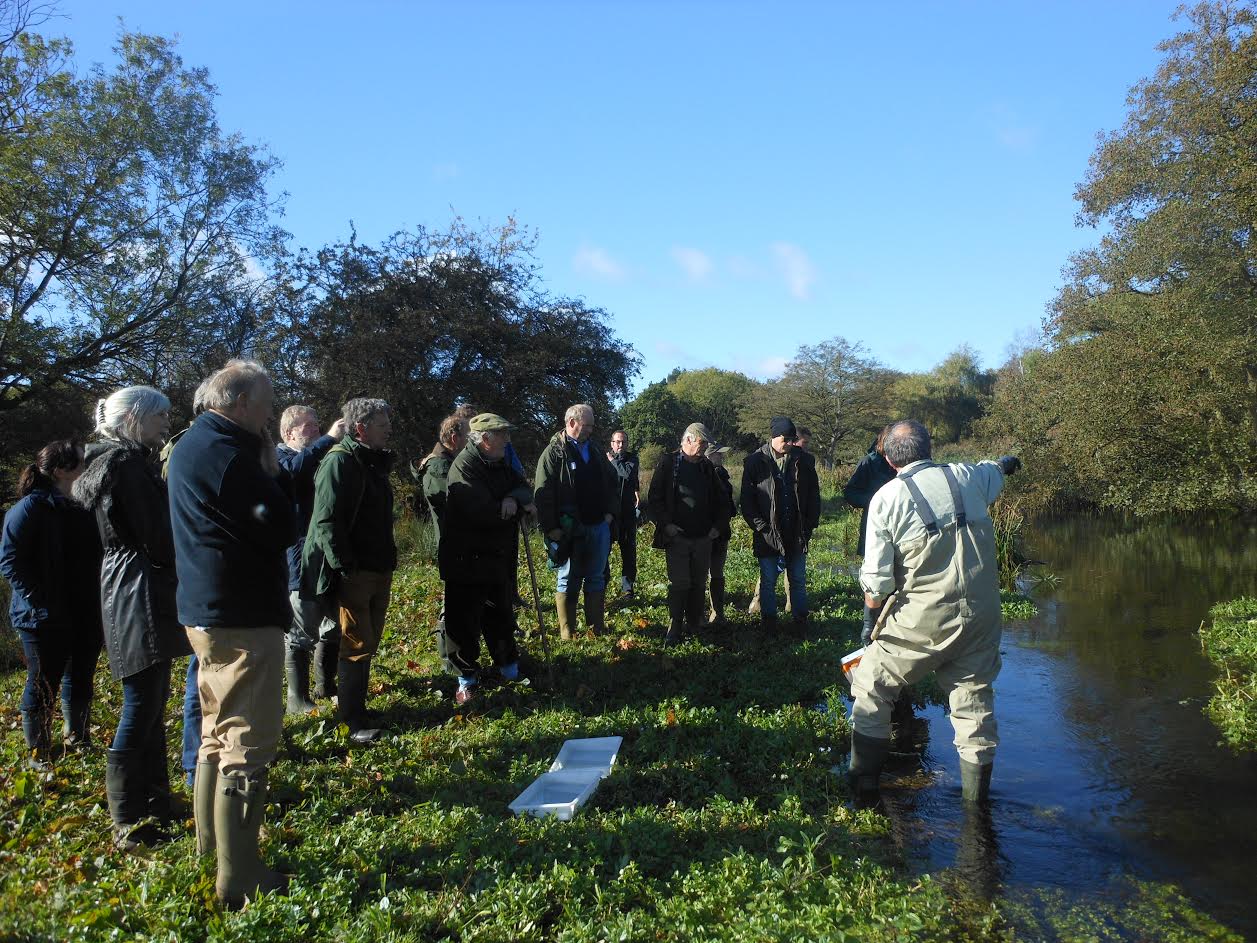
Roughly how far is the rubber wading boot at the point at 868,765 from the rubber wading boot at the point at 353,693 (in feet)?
9.93

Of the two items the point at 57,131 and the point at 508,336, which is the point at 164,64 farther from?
the point at 508,336

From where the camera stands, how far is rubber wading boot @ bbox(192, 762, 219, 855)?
3436 mm

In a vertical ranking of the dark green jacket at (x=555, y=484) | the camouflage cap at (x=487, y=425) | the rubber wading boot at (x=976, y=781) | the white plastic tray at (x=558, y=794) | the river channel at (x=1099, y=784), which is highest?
the camouflage cap at (x=487, y=425)

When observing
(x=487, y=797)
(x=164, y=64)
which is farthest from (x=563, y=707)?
(x=164, y=64)

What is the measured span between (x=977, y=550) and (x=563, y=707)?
2992 millimetres

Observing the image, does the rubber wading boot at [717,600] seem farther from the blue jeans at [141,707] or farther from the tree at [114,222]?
the tree at [114,222]

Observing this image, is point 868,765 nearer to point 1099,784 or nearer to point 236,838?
point 1099,784

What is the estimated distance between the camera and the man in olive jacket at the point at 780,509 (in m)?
8.02

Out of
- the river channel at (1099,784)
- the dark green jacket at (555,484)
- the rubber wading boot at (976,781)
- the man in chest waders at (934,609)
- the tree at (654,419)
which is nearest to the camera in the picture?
the river channel at (1099,784)

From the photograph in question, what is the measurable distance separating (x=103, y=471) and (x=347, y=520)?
1.51 meters

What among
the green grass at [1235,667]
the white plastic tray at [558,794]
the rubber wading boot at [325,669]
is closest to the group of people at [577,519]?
the rubber wading boot at [325,669]

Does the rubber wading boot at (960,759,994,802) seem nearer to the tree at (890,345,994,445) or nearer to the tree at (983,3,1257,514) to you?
the tree at (983,3,1257,514)

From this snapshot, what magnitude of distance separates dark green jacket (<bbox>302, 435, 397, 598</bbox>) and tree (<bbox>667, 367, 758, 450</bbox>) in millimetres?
55687

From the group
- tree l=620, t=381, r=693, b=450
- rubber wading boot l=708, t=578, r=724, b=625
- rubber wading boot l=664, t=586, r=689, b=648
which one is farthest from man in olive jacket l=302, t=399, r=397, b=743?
tree l=620, t=381, r=693, b=450
